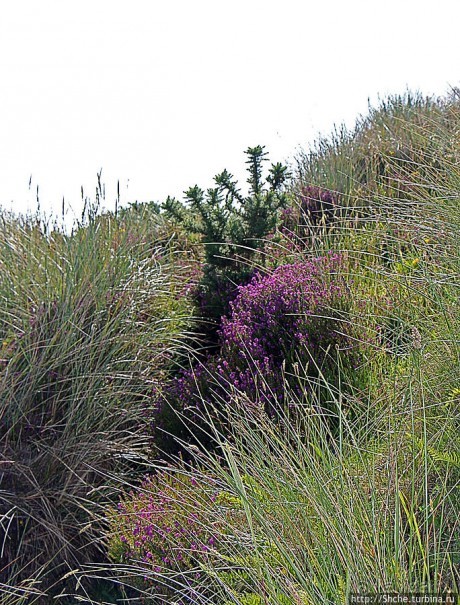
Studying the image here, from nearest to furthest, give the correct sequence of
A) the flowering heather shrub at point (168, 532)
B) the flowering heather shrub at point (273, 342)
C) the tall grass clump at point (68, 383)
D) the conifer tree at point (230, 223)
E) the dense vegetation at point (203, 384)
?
the dense vegetation at point (203, 384) < the flowering heather shrub at point (168, 532) < the tall grass clump at point (68, 383) < the flowering heather shrub at point (273, 342) < the conifer tree at point (230, 223)

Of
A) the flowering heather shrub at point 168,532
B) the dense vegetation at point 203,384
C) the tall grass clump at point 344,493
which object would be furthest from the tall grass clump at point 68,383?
the tall grass clump at point 344,493

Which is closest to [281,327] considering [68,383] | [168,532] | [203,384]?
[203,384]

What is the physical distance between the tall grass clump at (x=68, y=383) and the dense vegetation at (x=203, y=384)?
0.6 inches

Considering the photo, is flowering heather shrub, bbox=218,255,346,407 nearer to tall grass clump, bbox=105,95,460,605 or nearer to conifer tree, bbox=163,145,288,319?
tall grass clump, bbox=105,95,460,605

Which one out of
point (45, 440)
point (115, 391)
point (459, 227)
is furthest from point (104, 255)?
point (459, 227)

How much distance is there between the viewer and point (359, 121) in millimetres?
11711

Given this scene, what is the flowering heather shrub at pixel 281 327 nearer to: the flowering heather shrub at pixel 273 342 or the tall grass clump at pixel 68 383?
the flowering heather shrub at pixel 273 342

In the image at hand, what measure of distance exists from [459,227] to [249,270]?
293 cm

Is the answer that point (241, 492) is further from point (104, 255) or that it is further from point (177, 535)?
point (104, 255)

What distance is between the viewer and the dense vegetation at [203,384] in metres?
2.74

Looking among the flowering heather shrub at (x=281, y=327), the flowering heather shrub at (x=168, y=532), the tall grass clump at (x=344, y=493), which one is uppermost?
the flowering heather shrub at (x=281, y=327)

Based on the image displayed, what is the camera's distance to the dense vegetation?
2738mm

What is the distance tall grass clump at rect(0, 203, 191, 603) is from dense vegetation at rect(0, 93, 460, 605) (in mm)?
14

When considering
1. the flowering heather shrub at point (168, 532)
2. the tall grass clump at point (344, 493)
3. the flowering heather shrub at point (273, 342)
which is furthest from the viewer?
the flowering heather shrub at point (273, 342)
